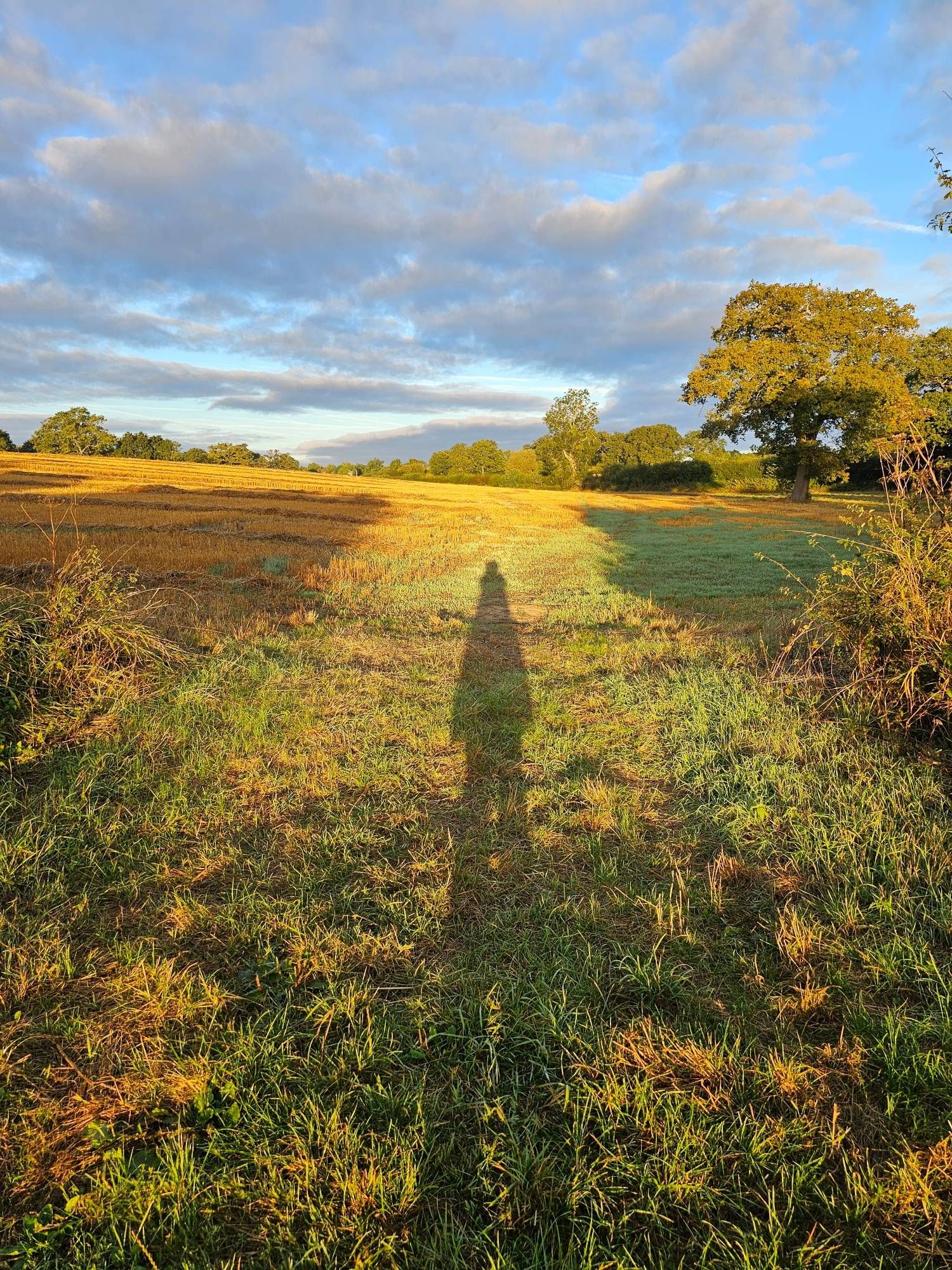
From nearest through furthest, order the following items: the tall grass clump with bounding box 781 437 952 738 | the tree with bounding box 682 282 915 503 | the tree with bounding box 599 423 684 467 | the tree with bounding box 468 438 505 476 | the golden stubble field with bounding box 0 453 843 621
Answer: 1. the tall grass clump with bounding box 781 437 952 738
2. the golden stubble field with bounding box 0 453 843 621
3. the tree with bounding box 682 282 915 503
4. the tree with bounding box 599 423 684 467
5. the tree with bounding box 468 438 505 476

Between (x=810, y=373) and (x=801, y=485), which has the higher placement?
(x=810, y=373)

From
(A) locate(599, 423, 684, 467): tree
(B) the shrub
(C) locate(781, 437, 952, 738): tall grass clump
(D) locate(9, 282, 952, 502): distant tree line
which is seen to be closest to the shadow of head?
(C) locate(781, 437, 952, 738): tall grass clump

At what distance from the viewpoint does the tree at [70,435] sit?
96625mm

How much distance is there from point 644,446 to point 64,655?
97719 millimetres

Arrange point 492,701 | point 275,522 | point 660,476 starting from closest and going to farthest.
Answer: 1. point 492,701
2. point 275,522
3. point 660,476

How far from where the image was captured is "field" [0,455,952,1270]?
78.1 inches

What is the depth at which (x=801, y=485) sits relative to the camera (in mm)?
39781

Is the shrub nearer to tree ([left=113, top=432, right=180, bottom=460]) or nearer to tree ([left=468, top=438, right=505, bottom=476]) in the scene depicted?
tree ([left=468, top=438, right=505, bottom=476])

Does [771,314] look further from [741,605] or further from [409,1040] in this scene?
[409,1040]

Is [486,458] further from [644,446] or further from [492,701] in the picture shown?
[492,701]

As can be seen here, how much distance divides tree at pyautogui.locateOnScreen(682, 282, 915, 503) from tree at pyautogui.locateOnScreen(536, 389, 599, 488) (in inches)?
1866

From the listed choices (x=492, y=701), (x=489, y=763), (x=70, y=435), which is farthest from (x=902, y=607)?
(x=70, y=435)

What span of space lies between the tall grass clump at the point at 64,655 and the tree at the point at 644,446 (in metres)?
92.5

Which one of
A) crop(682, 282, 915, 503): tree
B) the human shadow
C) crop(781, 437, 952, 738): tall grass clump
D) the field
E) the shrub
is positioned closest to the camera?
the field
